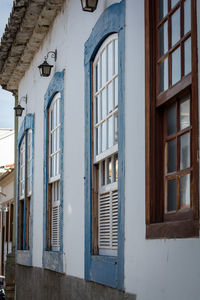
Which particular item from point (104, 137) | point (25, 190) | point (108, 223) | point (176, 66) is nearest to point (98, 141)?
point (104, 137)

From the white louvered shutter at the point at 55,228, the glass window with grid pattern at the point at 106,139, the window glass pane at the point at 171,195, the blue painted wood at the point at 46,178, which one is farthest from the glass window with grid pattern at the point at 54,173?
the window glass pane at the point at 171,195

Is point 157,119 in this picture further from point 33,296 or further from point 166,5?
point 33,296

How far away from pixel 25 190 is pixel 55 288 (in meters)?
4.33

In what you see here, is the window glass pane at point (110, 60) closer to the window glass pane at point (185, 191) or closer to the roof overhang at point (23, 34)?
the window glass pane at point (185, 191)

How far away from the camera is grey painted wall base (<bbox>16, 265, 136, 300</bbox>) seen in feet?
24.9

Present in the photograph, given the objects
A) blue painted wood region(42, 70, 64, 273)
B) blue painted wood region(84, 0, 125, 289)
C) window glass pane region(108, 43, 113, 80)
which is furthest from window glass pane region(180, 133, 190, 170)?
blue painted wood region(42, 70, 64, 273)

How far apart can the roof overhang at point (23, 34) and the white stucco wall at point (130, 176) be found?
0.84 ft

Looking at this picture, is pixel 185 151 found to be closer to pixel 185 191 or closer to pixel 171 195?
pixel 185 191

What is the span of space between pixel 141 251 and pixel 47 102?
5.99m

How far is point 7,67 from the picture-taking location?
605 inches

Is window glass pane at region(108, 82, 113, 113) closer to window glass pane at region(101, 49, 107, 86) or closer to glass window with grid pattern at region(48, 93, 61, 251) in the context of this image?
window glass pane at region(101, 49, 107, 86)

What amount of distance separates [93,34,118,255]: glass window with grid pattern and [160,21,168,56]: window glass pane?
1.48 meters

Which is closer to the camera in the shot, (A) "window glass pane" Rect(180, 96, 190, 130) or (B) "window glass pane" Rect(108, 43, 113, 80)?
(A) "window glass pane" Rect(180, 96, 190, 130)

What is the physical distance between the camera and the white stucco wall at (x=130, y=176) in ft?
17.2
